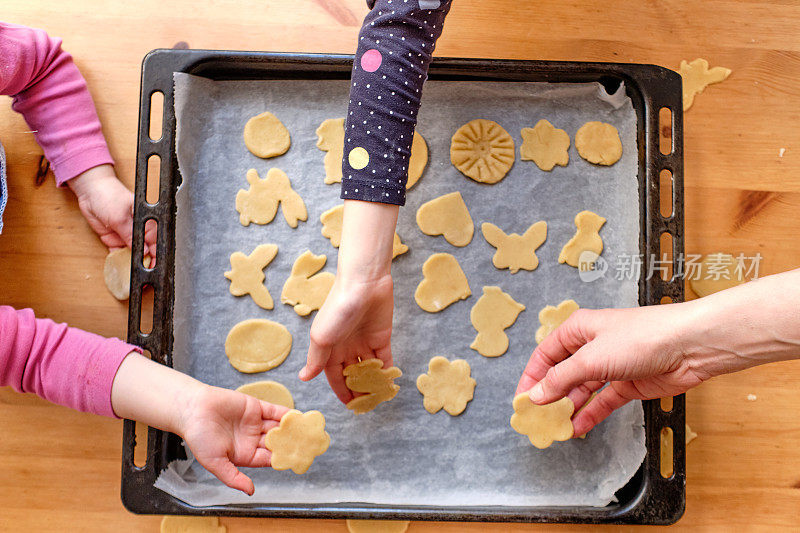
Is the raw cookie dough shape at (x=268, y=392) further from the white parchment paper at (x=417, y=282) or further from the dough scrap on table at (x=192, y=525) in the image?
the dough scrap on table at (x=192, y=525)

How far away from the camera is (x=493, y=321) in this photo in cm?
79

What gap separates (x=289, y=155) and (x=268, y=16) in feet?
0.72

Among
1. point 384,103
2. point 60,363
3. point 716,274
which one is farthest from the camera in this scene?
point 716,274

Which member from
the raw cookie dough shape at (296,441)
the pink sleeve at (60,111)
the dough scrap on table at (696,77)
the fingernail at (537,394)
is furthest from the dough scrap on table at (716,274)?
the pink sleeve at (60,111)

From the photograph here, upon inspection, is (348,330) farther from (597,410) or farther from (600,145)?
(600,145)

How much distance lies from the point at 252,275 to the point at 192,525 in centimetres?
35

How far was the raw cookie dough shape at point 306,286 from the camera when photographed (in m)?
0.79

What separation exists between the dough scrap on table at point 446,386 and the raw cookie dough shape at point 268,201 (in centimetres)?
28

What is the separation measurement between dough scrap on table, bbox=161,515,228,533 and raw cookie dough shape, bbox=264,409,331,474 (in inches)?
6.8

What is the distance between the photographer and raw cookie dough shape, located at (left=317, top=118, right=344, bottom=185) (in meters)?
0.81

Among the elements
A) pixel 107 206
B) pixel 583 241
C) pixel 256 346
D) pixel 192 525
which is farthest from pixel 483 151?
pixel 192 525

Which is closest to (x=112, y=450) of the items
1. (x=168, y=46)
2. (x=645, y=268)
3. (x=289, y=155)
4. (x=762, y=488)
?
(x=289, y=155)

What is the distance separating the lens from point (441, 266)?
80 centimetres

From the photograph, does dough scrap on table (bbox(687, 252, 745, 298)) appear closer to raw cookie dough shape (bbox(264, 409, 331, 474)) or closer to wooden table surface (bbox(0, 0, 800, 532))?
wooden table surface (bbox(0, 0, 800, 532))
